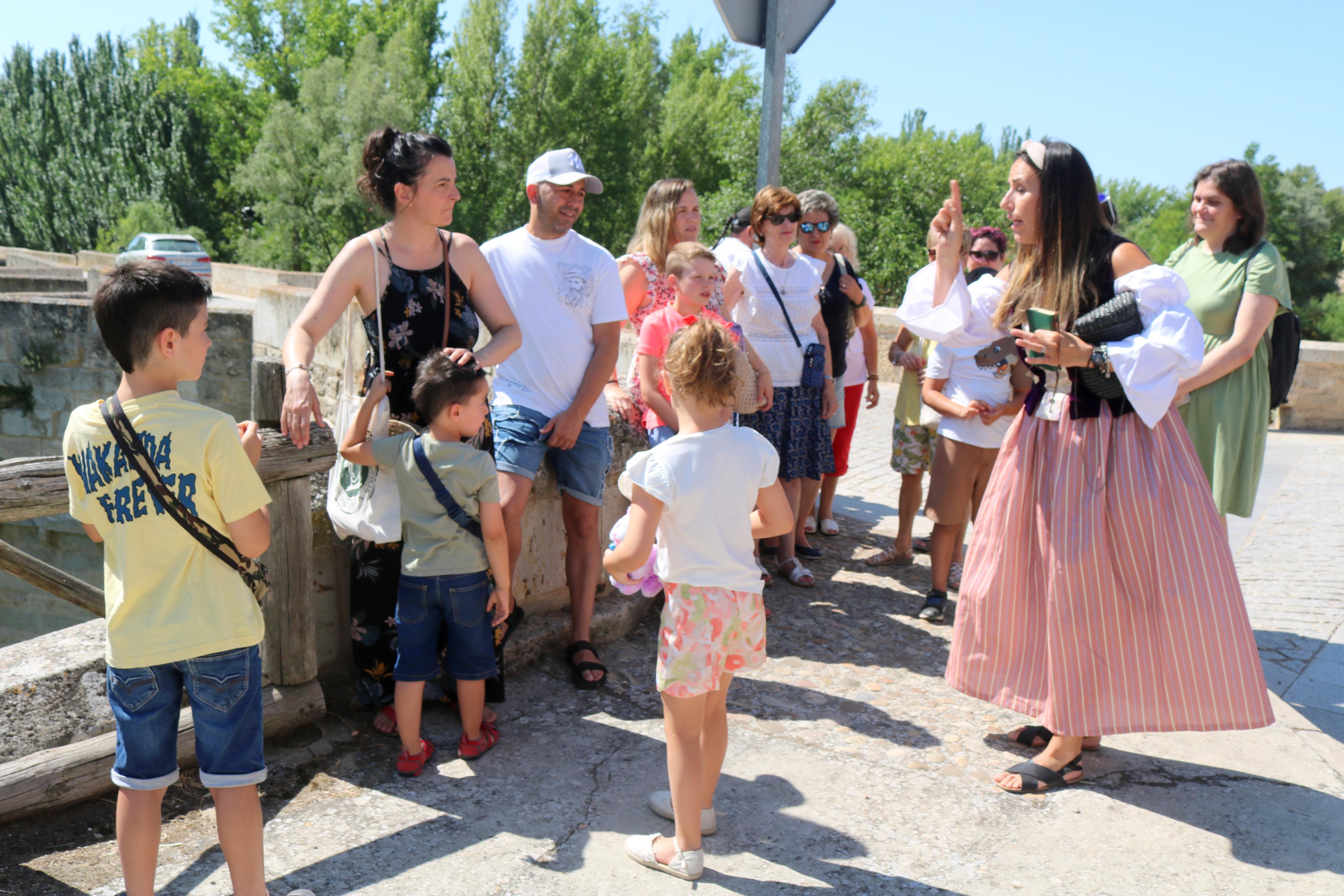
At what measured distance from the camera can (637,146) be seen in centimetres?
3756

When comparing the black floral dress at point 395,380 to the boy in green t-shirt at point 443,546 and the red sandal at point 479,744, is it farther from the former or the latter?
the red sandal at point 479,744

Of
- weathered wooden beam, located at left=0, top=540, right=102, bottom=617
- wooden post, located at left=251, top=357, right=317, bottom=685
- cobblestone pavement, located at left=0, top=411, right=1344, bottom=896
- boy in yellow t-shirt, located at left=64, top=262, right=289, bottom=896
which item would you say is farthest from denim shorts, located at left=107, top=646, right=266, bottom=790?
weathered wooden beam, located at left=0, top=540, right=102, bottom=617

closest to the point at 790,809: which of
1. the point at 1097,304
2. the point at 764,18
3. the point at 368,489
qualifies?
the point at 368,489

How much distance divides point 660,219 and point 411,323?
1.74 m

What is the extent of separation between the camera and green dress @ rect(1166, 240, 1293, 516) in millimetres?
4082

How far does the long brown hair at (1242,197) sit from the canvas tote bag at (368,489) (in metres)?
3.30

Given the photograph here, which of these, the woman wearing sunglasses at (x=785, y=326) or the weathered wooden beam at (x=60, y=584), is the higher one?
the woman wearing sunglasses at (x=785, y=326)

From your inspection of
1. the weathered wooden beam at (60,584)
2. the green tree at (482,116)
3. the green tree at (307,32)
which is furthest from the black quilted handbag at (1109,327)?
the green tree at (307,32)

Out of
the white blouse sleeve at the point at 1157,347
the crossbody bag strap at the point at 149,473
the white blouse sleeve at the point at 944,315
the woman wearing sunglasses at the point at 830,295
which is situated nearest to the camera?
the crossbody bag strap at the point at 149,473

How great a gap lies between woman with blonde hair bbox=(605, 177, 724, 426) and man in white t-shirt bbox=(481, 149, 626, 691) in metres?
0.59

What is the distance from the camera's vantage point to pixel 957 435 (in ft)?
16.1

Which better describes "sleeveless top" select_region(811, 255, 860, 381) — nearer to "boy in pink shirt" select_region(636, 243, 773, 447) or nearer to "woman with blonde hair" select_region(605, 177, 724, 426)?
"woman with blonde hair" select_region(605, 177, 724, 426)

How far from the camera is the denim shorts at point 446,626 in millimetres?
3150

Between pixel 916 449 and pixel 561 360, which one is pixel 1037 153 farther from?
pixel 916 449
